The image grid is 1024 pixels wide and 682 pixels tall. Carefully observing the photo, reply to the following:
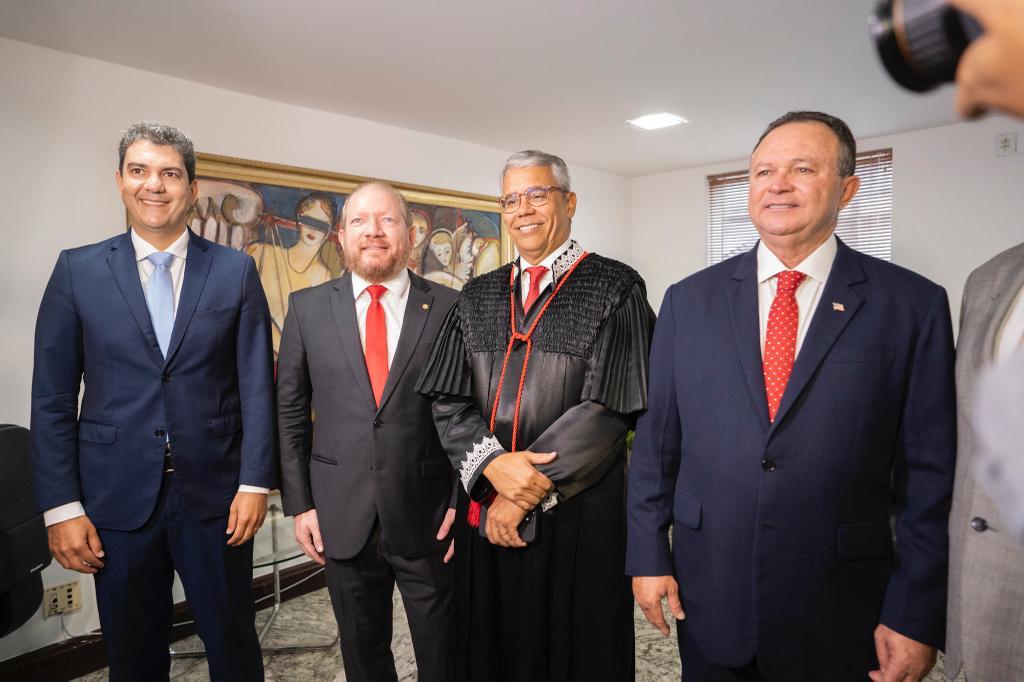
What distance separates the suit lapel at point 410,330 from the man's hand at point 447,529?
1.29 feet

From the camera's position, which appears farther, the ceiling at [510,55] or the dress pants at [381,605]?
the ceiling at [510,55]

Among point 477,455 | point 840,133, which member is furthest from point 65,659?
point 840,133

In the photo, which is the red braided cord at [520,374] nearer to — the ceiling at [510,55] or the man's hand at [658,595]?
the man's hand at [658,595]

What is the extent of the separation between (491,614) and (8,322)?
262cm

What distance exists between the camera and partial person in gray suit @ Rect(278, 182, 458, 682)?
1868mm

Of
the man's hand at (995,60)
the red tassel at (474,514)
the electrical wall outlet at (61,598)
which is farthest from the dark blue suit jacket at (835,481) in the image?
the electrical wall outlet at (61,598)

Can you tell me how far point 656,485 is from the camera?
5.02 ft

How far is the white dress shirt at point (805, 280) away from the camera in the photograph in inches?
54.8

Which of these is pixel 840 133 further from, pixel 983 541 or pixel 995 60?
pixel 995 60

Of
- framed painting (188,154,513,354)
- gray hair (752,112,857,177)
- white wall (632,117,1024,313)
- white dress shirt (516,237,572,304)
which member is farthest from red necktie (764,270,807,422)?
white wall (632,117,1024,313)

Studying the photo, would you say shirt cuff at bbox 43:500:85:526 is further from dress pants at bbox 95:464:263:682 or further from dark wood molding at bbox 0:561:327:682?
dark wood molding at bbox 0:561:327:682

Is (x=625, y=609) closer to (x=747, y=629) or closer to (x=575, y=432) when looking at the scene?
(x=747, y=629)

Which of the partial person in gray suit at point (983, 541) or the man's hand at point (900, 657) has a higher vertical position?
the partial person in gray suit at point (983, 541)

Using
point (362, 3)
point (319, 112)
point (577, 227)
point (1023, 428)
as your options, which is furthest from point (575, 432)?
point (577, 227)
